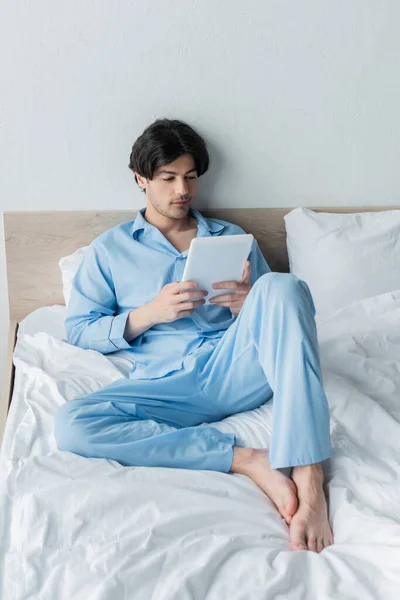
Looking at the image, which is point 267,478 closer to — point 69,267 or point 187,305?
point 187,305

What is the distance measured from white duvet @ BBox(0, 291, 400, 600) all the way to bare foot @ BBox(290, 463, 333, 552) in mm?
19

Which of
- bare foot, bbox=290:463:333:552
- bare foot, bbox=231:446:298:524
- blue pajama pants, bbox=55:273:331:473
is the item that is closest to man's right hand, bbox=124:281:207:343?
blue pajama pants, bbox=55:273:331:473

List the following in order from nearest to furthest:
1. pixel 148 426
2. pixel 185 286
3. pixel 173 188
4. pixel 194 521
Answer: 1. pixel 194 521
2. pixel 148 426
3. pixel 185 286
4. pixel 173 188

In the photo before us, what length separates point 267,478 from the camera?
53.5 inches

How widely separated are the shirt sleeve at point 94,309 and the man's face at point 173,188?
197 mm

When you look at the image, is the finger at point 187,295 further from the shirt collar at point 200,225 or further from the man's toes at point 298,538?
the man's toes at point 298,538

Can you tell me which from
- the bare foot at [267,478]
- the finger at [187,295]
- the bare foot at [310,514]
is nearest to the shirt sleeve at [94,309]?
the finger at [187,295]

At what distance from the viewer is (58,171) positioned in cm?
214

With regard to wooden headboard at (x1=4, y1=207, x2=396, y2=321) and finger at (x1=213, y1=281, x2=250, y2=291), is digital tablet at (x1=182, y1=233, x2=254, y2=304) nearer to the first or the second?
finger at (x1=213, y1=281, x2=250, y2=291)

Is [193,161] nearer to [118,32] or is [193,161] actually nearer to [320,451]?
[118,32]

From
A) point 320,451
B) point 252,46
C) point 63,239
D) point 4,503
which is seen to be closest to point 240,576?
point 320,451

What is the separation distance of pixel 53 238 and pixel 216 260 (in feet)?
2.46

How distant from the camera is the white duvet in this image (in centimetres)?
105

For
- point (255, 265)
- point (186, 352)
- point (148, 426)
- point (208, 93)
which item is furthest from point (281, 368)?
point (208, 93)
